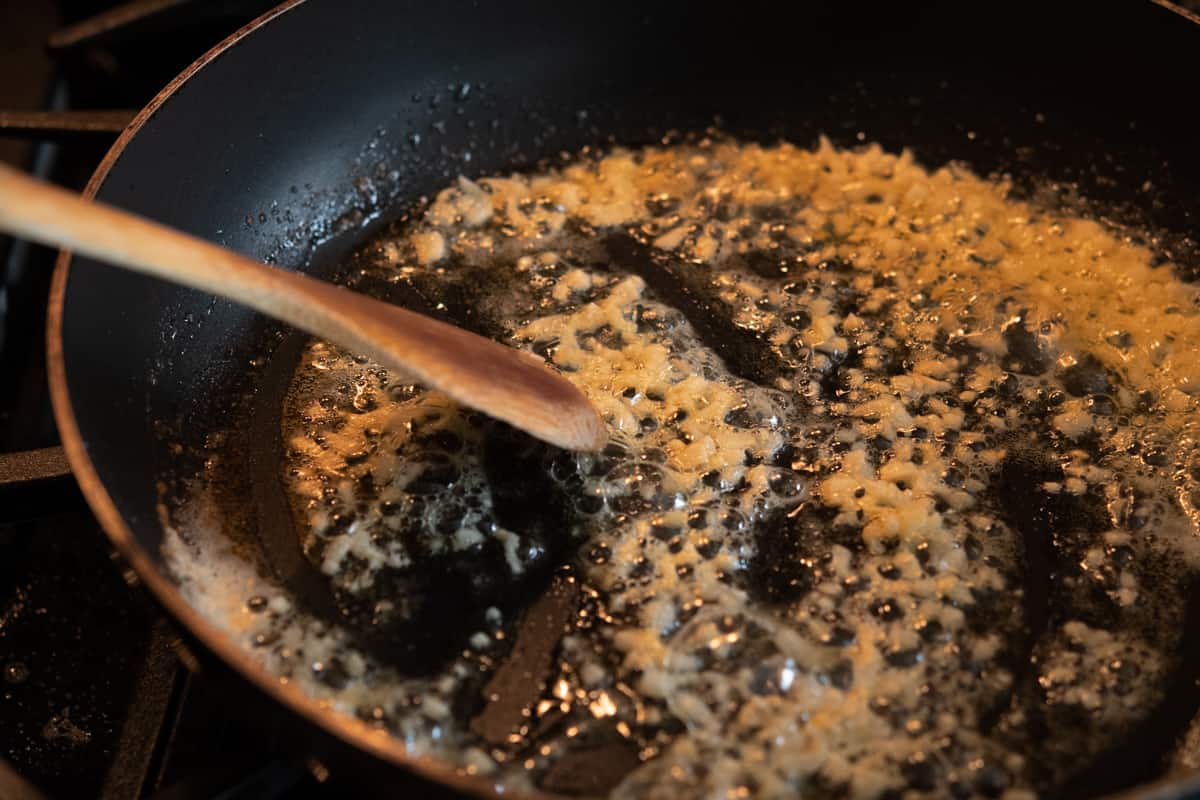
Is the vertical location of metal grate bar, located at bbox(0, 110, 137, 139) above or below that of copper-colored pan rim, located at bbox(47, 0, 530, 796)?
below

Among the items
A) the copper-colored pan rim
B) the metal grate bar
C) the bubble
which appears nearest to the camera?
the copper-colored pan rim

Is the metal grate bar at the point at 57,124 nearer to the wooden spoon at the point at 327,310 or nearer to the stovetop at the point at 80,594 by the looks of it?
the stovetop at the point at 80,594

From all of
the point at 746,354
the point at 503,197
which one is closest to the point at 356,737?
the point at 746,354

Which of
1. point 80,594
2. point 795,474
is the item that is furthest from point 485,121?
point 80,594

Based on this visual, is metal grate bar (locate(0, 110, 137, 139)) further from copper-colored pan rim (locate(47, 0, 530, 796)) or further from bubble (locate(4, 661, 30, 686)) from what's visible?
bubble (locate(4, 661, 30, 686))

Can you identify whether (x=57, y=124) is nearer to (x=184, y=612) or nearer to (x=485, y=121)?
(x=485, y=121)

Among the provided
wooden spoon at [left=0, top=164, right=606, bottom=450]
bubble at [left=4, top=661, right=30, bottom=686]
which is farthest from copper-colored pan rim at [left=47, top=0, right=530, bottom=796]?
bubble at [left=4, top=661, right=30, bottom=686]

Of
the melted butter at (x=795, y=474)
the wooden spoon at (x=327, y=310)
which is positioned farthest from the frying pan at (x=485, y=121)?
the wooden spoon at (x=327, y=310)
